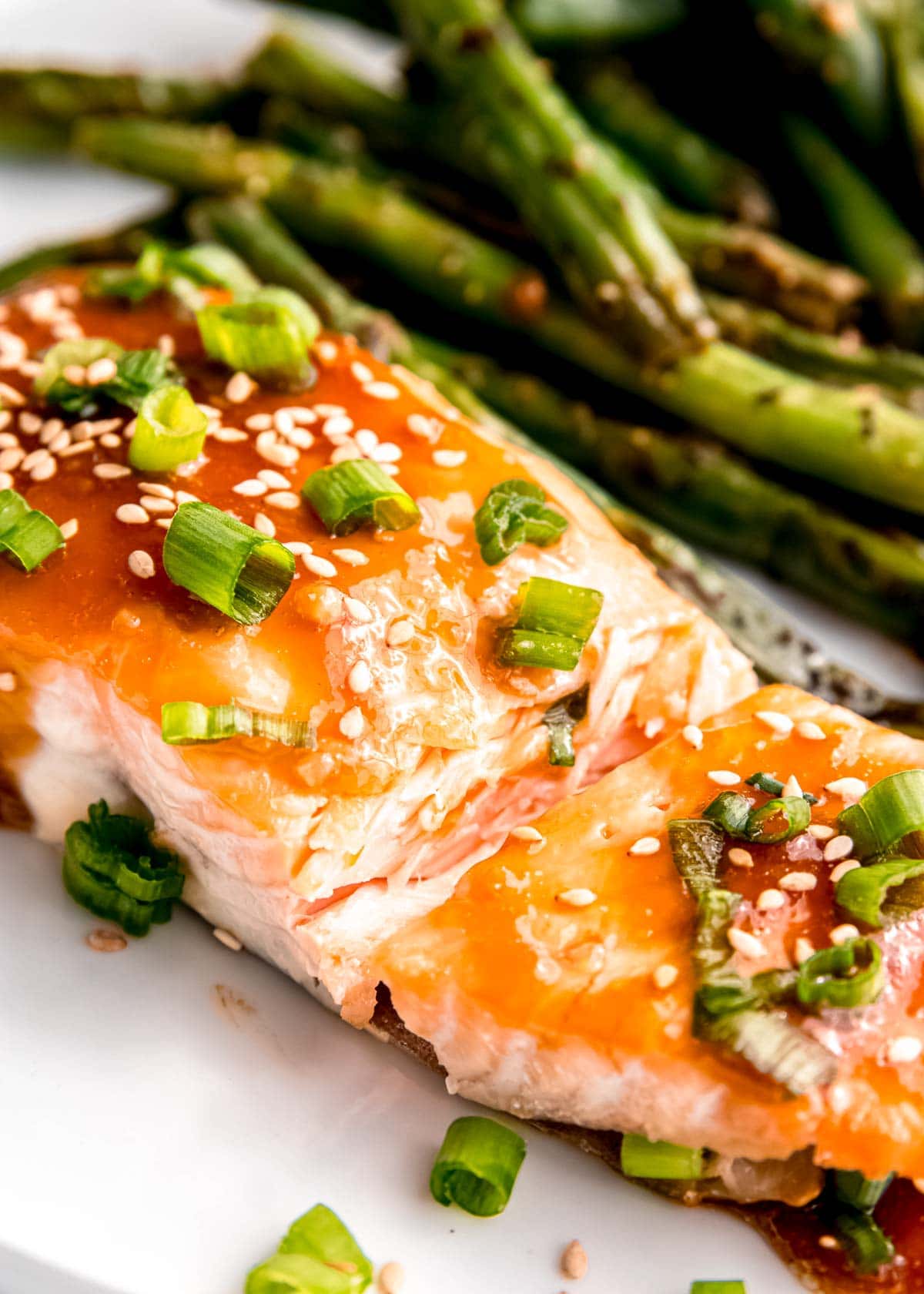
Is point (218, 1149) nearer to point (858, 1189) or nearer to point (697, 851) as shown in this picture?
Result: point (697, 851)

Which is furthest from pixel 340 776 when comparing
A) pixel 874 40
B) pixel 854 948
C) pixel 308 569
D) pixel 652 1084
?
pixel 874 40

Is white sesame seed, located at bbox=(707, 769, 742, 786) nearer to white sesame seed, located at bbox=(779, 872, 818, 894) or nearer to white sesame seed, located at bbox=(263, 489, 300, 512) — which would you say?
white sesame seed, located at bbox=(779, 872, 818, 894)

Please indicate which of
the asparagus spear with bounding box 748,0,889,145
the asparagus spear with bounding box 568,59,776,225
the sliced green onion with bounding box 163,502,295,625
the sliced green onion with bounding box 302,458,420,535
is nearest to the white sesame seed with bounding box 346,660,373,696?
the sliced green onion with bounding box 163,502,295,625

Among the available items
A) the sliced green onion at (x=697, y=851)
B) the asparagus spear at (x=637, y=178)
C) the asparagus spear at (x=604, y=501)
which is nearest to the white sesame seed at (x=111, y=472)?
the asparagus spear at (x=604, y=501)

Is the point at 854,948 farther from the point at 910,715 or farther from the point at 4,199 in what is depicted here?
the point at 4,199

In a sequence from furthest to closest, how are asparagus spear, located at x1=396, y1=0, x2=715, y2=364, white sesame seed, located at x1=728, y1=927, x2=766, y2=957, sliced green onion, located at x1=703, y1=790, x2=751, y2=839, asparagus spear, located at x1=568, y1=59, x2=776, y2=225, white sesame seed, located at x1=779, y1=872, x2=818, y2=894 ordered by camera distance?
asparagus spear, located at x1=568, y1=59, x2=776, y2=225
asparagus spear, located at x1=396, y1=0, x2=715, y2=364
sliced green onion, located at x1=703, y1=790, x2=751, y2=839
white sesame seed, located at x1=779, y1=872, x2=818, y2=894
white sesame seed, located at x1=728, y1=927, x2=766, y2=957
